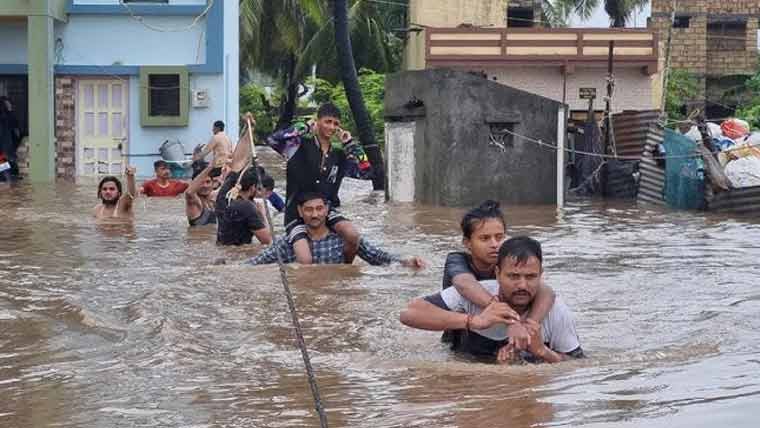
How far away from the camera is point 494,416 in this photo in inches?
228

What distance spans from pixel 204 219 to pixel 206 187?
0.53 metres

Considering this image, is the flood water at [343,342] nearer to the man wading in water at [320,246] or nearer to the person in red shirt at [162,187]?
the man wading in water at [320,246]

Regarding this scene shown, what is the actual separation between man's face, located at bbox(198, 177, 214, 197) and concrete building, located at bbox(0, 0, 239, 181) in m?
12.1

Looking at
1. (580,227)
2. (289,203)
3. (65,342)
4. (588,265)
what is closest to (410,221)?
(580,227)

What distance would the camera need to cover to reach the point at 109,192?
57.2ft

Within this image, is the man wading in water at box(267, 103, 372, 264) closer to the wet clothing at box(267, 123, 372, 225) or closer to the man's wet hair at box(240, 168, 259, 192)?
the wet clothing at box(267, 123, 372, 225)

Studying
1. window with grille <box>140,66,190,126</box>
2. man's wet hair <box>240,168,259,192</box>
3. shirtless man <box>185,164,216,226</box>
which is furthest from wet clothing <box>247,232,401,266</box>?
window with grille <box>140,66,190,126</box>

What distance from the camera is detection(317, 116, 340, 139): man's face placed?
11227mm

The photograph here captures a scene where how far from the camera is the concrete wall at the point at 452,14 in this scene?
129ft

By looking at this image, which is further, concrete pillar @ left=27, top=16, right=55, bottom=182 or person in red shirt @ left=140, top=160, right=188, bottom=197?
concrete pillar @ left=27, top=16, right=55, bottom=182

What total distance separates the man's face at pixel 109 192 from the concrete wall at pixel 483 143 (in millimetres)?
5994

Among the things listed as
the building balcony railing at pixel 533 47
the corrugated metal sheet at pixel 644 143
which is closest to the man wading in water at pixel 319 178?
the corrugated metal sheet at pixel 644 143

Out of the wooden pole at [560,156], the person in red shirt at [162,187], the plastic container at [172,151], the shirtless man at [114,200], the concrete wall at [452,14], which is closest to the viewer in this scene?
the shirtless man at [114,200]

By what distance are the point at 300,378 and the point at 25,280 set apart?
5220 mm
